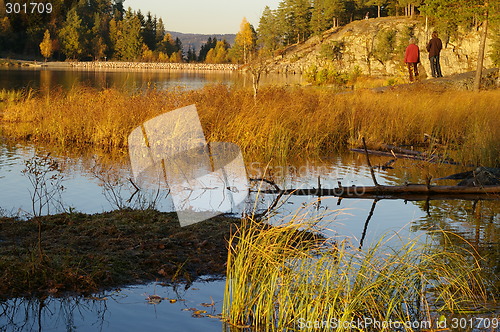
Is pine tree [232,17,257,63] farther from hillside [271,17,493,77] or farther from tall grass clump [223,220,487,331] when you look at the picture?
tall grass clump [223,220,487,331]

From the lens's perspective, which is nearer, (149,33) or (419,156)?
(419,156)

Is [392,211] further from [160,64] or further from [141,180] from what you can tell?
[160,64]

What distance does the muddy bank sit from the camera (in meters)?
5.56

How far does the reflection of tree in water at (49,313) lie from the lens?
16.1 feet

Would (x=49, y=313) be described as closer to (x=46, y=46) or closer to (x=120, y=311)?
(x=120, y=311)

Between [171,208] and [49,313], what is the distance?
155 inches

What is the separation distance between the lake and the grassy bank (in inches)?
32.2

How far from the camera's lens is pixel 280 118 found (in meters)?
15.0

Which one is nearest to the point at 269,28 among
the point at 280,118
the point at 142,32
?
the point at 142,32

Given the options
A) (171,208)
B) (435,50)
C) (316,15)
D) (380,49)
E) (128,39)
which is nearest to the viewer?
(171,208)

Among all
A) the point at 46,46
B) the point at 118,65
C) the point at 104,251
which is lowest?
the point at 104,251

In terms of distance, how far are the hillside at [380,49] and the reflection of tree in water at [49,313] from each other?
166 feet

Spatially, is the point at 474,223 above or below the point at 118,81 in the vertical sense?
below

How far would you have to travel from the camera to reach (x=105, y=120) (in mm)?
15945
